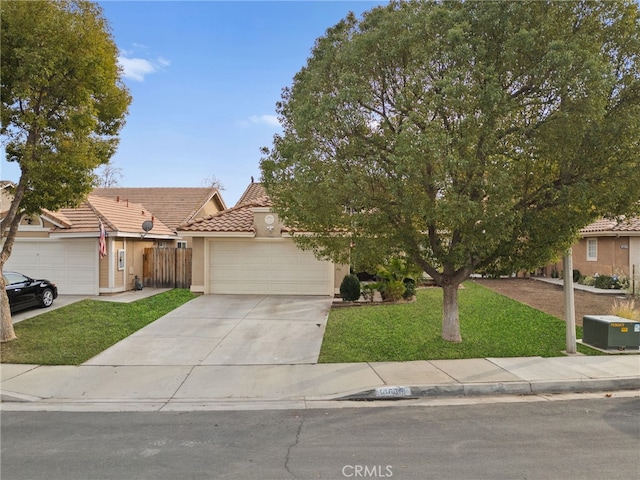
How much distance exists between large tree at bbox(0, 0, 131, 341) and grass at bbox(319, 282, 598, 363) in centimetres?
731

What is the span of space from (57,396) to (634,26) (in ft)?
40.1

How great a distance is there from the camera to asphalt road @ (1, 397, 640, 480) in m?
4.54

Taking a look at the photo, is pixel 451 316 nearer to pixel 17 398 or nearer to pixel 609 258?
Result: pixel 17 398

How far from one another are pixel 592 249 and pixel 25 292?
80.2ft

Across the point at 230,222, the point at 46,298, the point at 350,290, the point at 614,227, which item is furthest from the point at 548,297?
the point at 46,298

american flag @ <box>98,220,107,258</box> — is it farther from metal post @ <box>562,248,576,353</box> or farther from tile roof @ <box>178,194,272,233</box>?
metal post @ <box>562,248,576,353</box>

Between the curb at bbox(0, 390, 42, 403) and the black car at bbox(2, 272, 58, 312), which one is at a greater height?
the black car at bbox(2, 272, 58, 312)

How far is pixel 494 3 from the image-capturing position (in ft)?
25.1

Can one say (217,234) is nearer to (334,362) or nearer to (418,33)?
(334,362)

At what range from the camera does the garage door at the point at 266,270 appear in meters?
17.2

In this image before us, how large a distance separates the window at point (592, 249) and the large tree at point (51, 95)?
22349 mm

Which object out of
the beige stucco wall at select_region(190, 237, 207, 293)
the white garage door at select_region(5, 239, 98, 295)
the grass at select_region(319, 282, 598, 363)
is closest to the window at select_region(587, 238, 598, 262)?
the grass at select_region(319, 282, 598, 363)

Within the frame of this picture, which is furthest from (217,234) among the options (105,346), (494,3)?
(494,3)

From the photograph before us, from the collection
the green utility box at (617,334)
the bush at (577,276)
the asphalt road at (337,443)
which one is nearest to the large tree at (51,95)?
the asphalt road at (337,443)
